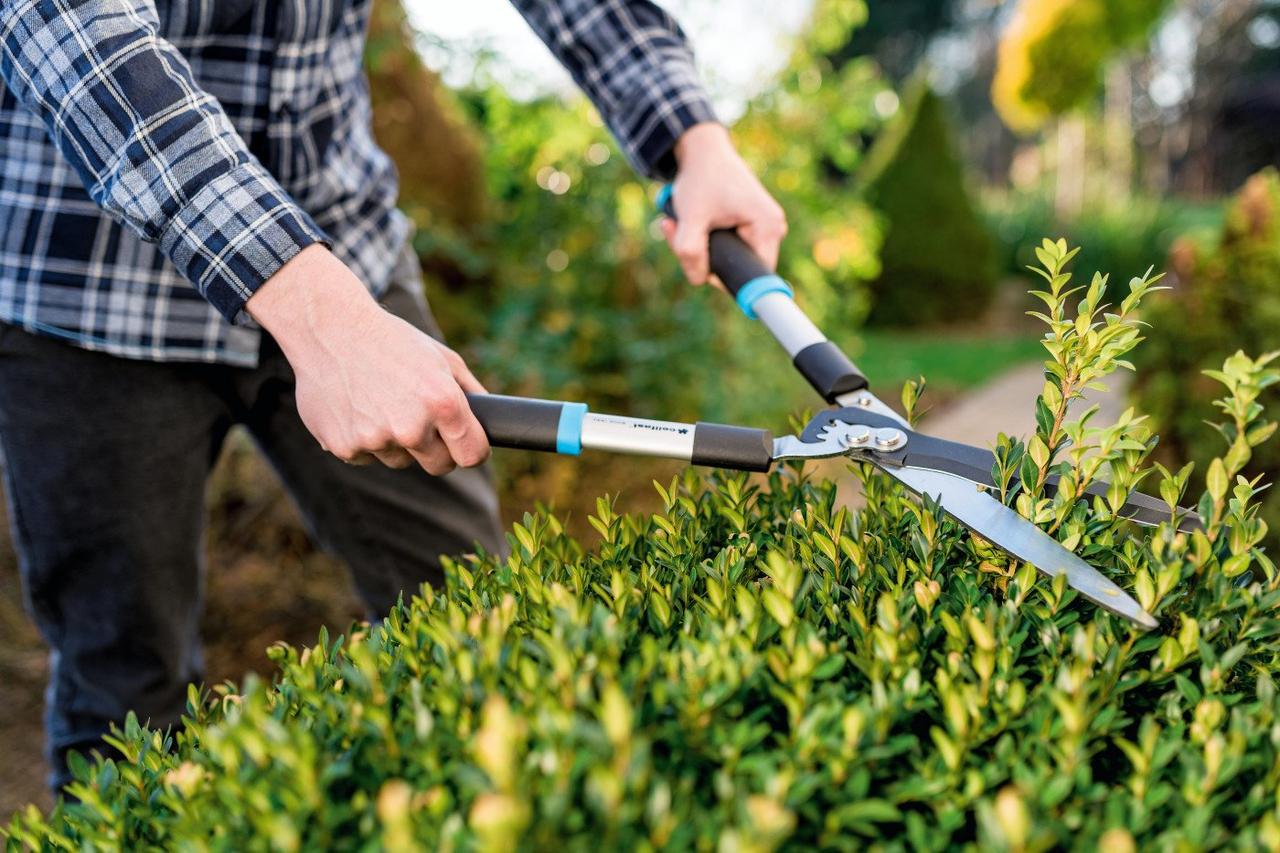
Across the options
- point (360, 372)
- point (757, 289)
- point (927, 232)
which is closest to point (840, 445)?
point (757, 289)

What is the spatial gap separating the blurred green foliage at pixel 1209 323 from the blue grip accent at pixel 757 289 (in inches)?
90.4

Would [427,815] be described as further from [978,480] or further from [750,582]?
[978,480]

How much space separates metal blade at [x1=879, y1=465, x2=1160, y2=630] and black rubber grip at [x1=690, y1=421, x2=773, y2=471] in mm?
206

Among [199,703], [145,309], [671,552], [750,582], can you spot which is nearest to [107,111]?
[145,309]

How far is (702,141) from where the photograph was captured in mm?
1966

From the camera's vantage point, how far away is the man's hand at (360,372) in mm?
1296

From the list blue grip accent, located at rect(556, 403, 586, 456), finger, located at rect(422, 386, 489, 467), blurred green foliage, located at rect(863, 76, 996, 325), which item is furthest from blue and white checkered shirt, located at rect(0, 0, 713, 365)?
blurred green foliage, located at rect(863, 76, 996, 325)

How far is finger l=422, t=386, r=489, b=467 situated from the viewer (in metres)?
1.31

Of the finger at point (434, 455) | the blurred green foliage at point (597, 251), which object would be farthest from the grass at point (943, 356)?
the finger at point (434, 455)

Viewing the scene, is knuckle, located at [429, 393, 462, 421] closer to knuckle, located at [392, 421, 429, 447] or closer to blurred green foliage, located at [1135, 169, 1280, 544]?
knuckle, located at [392, 421, 429, 447]

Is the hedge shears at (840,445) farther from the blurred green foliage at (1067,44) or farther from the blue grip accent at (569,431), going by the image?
the blurred green foliage at (1067,44)

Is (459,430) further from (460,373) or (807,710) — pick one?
(807,710)

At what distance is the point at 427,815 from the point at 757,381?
14.1ft

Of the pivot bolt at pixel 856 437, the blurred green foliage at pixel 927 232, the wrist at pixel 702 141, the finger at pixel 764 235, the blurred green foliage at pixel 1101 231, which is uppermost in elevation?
the blurred green foliage at pixel 1101 231
